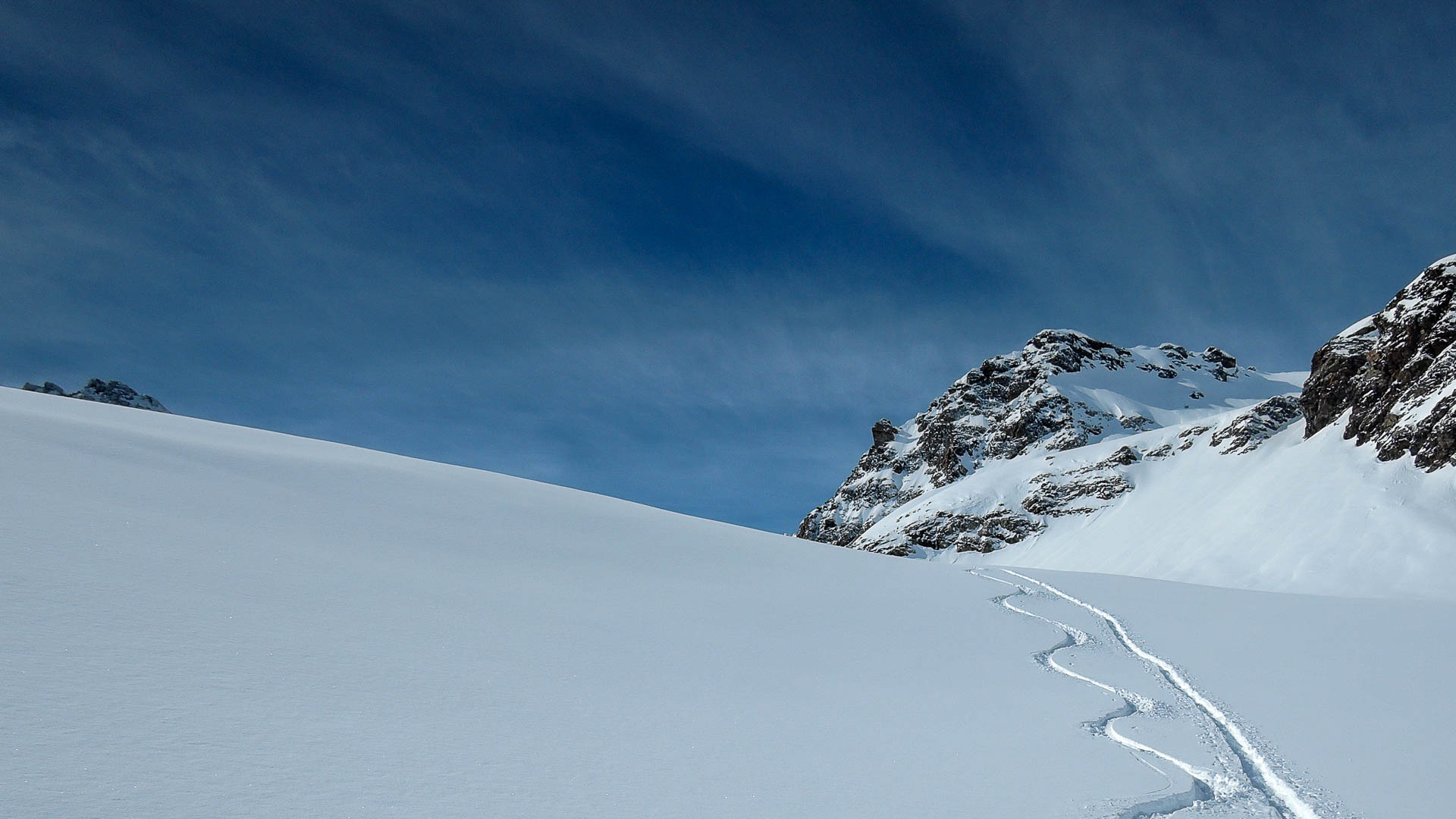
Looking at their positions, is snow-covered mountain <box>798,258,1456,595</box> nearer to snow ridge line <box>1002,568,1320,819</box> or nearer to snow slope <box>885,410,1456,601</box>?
snow slope <box>885,410,1456,601</box>

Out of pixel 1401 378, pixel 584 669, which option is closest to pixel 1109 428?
pixel 1401 378

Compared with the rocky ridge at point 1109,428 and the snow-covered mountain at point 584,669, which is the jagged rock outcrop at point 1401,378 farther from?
the snow-covered mountain at point 584,669

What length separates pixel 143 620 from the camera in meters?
5.45

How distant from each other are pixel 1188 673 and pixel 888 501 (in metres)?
109

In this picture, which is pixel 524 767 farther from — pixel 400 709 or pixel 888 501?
pixel 888 501

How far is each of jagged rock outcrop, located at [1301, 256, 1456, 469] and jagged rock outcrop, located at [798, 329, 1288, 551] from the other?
35.7 m

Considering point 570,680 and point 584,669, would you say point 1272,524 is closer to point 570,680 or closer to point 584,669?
point 584,669

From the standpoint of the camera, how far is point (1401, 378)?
48.3 metres

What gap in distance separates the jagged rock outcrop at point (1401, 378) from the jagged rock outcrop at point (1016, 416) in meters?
35.7

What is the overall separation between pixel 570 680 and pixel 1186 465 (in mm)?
82433

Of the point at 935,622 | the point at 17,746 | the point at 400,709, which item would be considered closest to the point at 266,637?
the point at 400,709

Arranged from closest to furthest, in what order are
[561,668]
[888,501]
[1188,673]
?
[561,668], [1188,673], [888,501]

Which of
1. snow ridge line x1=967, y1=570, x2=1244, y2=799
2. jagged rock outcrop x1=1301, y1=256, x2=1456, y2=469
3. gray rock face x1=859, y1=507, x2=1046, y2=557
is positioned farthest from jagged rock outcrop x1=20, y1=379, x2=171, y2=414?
jagged rock outcrop x1=1301, y1=256, x2=1456, y2=469

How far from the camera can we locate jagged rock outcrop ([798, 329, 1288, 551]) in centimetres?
10106
